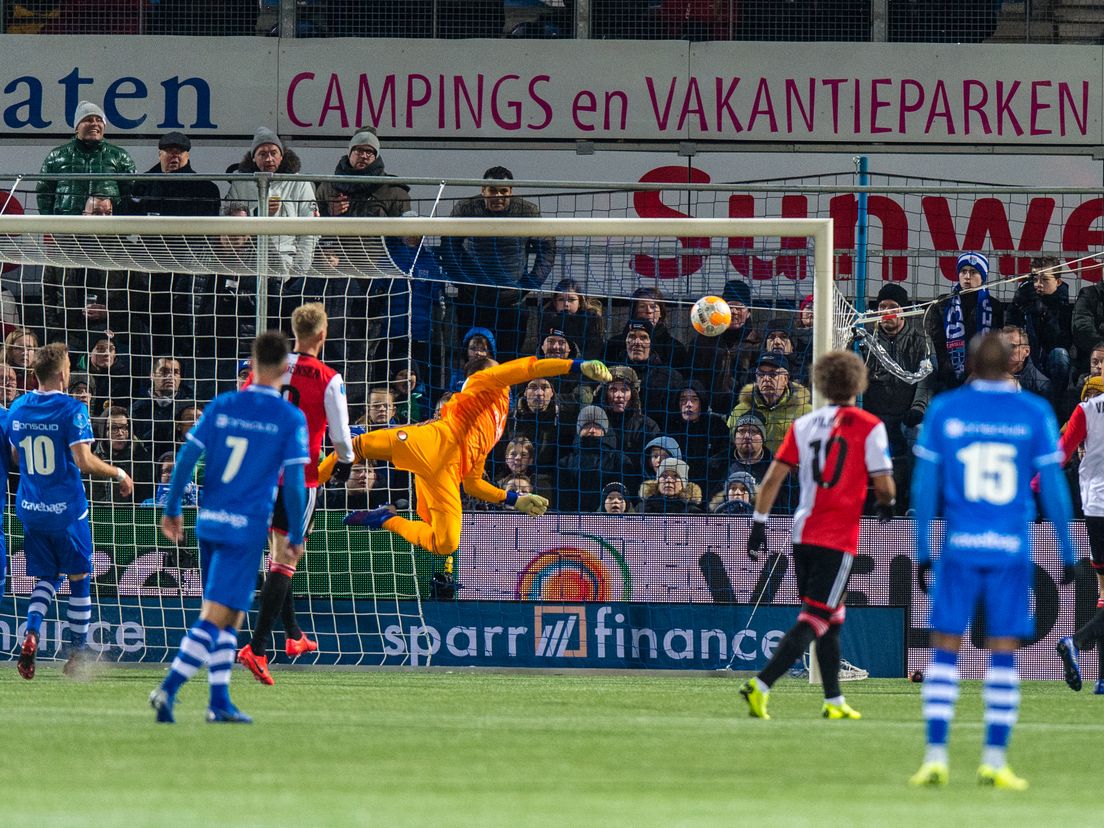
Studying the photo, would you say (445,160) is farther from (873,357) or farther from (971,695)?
(971,695)

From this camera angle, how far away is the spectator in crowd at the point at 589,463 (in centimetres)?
1367

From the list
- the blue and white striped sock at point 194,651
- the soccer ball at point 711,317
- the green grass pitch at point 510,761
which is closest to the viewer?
the green grass pitch at point 510,761

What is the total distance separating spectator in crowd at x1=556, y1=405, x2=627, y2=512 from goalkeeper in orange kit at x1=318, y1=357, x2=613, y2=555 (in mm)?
1067

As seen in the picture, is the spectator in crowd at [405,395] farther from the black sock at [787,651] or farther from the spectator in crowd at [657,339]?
the black sock at [787,651]

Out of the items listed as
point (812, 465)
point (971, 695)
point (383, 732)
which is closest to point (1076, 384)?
point (971, 695)

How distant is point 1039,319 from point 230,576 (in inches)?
340

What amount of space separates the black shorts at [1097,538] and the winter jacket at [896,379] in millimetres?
2561

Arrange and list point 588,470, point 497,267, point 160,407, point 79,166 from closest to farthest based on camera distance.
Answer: point 160,407
point 588,470
point 497,267
point 79,166

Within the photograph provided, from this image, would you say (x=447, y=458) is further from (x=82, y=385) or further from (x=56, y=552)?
(x=82, y=385)

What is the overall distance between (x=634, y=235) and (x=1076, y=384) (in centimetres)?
446

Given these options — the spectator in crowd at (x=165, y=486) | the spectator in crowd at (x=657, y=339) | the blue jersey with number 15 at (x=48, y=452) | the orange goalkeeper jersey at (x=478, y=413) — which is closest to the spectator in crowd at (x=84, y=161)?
the spectator in crowd at (x=165, y=486)

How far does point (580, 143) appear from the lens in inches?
694

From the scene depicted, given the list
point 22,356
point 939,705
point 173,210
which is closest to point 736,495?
point 173,210

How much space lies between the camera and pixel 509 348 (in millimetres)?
14320
